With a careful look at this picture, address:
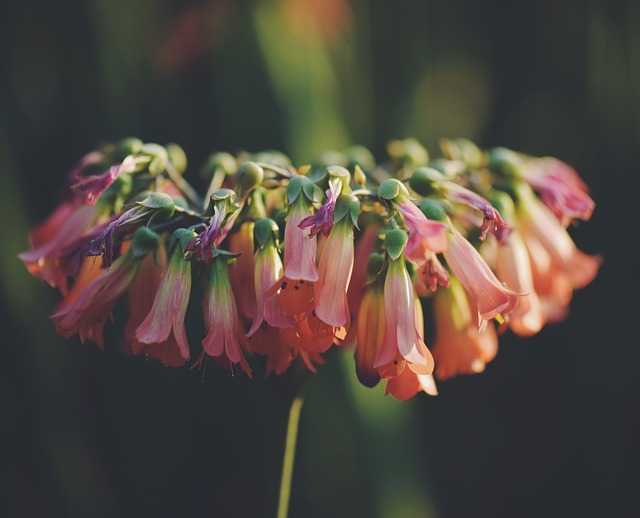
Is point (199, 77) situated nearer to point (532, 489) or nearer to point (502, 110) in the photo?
point (502, 110)

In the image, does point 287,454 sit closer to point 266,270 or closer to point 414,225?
point 266,270

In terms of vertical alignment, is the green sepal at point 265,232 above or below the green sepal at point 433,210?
below

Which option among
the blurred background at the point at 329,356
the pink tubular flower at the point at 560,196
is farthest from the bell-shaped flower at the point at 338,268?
the blurred background at the point at 329,356

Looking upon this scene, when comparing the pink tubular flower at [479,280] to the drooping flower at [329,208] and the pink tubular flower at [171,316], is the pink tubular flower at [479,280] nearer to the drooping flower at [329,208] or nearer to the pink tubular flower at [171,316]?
the drooping flower at [329,208]

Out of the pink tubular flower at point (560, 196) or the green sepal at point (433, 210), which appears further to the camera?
the pink tubular flower at point (560, 196)

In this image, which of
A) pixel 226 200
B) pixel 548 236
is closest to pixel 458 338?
pixel 548 236

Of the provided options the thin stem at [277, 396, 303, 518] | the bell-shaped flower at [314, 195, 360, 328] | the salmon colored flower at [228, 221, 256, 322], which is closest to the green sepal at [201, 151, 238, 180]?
the salmon colored flower at [228, 221, 256, 322]
